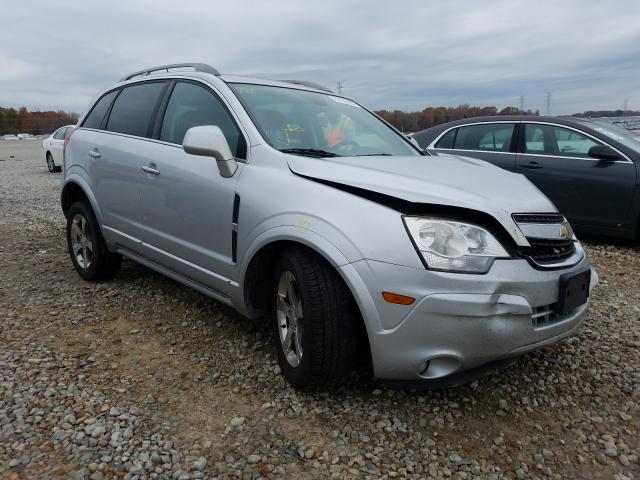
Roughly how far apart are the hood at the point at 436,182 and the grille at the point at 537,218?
0.08ft

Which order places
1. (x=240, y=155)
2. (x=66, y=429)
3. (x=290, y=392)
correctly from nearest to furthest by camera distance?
(x=66, y=429), (x=290, y=392), (x=240, y=155)

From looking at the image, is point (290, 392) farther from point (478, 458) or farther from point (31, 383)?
point (31, 383)

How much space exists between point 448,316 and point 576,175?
4.48 m

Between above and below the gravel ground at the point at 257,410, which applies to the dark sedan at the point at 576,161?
above

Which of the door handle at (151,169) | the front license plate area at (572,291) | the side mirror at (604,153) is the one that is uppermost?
the side mirror at (604,153)

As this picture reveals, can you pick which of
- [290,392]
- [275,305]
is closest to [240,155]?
[275,305]

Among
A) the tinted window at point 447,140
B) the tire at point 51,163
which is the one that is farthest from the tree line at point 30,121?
the tinted window at point 447,140

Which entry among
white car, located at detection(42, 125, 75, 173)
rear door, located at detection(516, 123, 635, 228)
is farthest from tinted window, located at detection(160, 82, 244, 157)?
white car, located at detection(42, 125, 75, 173)

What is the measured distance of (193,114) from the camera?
3416 millimetres

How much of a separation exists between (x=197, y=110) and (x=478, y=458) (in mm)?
2623

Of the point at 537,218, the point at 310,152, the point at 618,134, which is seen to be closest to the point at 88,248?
the point at 310,152

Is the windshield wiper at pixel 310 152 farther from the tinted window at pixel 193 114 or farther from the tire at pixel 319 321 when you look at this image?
the tire at pixel 319 321

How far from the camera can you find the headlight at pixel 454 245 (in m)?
2.17

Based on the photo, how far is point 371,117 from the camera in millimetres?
3947
